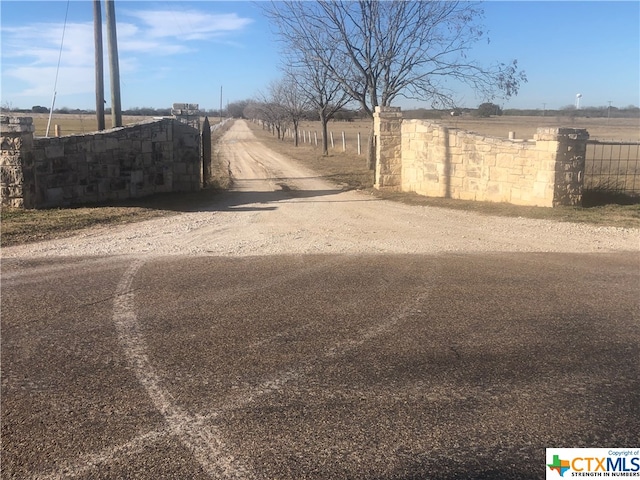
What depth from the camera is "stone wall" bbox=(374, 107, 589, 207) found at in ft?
38.1

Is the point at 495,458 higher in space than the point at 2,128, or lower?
lower

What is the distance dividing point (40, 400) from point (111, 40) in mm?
15530

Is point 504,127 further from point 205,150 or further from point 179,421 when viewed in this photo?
point 179,421

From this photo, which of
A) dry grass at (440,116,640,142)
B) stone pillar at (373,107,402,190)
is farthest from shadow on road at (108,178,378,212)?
dry grass at (440,116,640,142)

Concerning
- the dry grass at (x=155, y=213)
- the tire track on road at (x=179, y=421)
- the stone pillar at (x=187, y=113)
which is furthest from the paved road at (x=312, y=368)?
the stone pillar at (x=187, y=113)

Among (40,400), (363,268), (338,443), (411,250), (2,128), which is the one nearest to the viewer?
(338,443)

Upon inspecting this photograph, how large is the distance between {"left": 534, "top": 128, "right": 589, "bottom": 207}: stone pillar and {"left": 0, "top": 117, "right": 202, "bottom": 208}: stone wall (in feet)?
27.5

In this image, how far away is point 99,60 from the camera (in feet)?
56.0

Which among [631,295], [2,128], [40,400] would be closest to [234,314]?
[40,400]

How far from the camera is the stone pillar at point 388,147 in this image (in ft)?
49.3

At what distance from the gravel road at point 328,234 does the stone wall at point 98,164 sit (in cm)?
198

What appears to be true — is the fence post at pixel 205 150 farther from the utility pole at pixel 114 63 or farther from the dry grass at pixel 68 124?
the dry grass at pixel 68 124

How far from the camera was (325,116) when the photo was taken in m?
31.8

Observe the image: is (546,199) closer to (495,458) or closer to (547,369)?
(547,369)
